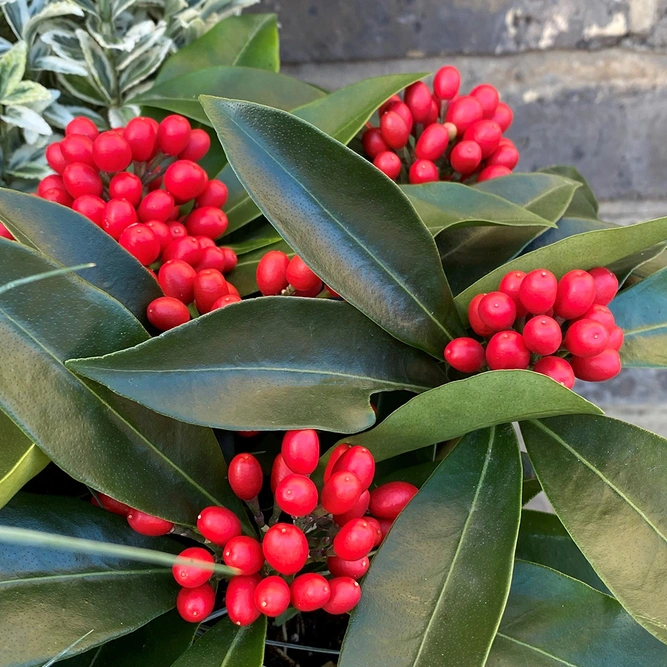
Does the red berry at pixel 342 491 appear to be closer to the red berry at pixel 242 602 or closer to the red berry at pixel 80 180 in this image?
the red berry at pixel 242 602

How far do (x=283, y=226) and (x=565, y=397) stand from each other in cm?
18

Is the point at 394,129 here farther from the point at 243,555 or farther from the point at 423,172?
the point at 243,555

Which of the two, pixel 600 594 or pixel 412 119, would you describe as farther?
pixel 412 119

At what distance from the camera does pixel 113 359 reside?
0.99ft

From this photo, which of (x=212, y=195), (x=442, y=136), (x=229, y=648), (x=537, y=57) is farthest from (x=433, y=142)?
(x=537, y=57)

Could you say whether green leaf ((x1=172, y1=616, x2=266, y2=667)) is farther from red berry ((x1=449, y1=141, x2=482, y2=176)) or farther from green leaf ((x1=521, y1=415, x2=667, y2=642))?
red berry ((x1=449, y1=141, x2=482, y2=176))

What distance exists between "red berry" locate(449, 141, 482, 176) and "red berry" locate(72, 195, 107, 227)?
291 millimetres

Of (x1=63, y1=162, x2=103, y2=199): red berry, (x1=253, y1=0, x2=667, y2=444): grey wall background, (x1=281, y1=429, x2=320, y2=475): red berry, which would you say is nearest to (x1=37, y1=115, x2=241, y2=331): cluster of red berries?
(x1=63, y1=162, x2=103, y2=199): red berry

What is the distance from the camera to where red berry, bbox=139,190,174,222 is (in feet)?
1.52

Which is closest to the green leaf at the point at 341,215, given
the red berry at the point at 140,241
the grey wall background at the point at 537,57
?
the red berry at the point at 140,241

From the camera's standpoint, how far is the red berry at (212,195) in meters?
A: 0.51

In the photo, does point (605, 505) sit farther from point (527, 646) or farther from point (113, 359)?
point (113, 359)

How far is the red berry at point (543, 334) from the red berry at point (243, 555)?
0.64 ft

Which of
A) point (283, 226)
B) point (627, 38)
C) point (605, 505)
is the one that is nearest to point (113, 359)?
point (283, 226)
